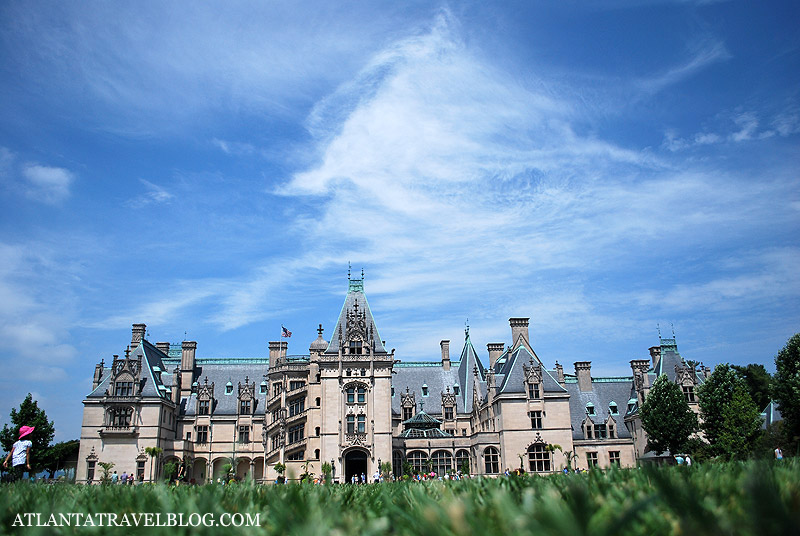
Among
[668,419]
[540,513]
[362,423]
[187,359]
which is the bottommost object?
[540,513]

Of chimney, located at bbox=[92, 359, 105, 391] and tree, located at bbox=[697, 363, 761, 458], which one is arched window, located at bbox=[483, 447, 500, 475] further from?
chimney, located at bbox=[92, 359, 105, 391]

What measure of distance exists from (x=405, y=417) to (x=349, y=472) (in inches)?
428

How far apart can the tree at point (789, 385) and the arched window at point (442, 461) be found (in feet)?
93.9

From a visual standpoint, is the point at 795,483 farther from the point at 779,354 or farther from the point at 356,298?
the point at 356,298

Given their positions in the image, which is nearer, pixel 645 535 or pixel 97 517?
pixel 645 535

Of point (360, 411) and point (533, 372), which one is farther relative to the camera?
point (533, 372)

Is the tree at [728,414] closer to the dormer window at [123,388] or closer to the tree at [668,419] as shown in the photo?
the tree at [668,419]

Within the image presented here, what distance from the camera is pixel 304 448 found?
2072 inches

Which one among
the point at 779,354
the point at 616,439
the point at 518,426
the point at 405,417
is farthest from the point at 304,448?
the point at 779,354

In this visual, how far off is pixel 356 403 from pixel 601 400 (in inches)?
1136

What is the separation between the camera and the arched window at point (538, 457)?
5444cm

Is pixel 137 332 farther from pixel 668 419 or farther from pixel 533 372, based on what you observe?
pixel 668 419

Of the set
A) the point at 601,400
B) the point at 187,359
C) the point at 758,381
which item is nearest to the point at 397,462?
the point at 601,400

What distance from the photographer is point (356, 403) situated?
174ft
